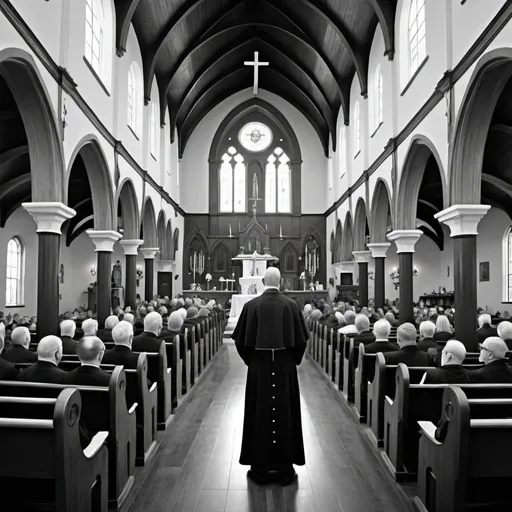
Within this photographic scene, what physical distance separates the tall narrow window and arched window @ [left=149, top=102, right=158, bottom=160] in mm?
5630

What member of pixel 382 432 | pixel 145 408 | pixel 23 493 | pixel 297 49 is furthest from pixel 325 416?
pixel 297 49

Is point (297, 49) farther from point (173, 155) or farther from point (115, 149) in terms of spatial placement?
point (115, 149)

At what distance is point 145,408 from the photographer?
5488 mm

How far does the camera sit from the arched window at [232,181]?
2836cm

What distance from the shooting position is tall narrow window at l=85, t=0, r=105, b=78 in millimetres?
12250

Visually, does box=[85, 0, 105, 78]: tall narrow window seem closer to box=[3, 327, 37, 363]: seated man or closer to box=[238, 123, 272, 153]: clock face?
box=[3, 327, 37, 363]: seated man

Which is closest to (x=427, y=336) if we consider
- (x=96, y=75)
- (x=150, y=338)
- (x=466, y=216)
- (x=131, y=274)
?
(x=466, y=216)

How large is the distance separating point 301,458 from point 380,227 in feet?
42.7

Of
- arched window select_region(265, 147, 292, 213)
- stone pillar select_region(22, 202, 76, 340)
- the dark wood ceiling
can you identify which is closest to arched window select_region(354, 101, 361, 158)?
the dark wood ceiling

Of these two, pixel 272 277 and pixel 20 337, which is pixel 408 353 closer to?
pixel 272 277

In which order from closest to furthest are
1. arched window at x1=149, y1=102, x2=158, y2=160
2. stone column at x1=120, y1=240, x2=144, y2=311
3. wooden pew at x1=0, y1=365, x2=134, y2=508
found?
wooden pew at x1=0, y1=365, x2=134, y2=508 → stone column at x1=120, y1=240, x2=144, y2=311 → arched window at x1=149, y1=102, x2=158, y2=160

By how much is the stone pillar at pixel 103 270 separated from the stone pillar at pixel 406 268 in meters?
7.65

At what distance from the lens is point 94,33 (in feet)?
41.9

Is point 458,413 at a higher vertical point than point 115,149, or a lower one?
lower
